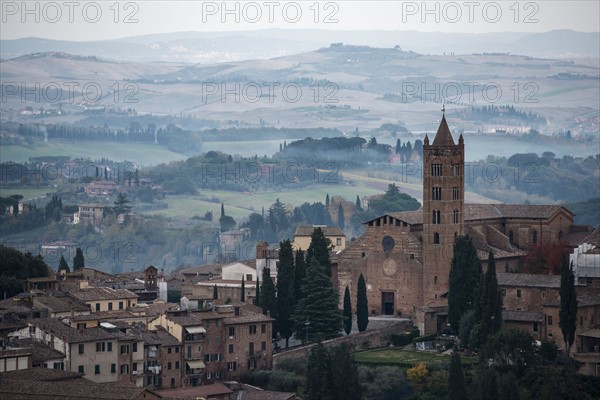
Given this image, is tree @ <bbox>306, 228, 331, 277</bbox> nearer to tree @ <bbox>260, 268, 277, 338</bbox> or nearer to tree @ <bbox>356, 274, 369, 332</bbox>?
tree @ <bbox>356, 274, 369, 332</bbox>

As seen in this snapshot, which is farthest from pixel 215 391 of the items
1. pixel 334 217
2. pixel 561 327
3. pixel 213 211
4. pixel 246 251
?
pixel 213 211

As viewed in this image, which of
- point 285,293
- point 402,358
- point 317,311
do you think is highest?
point 285,293

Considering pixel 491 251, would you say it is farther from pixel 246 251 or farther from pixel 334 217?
pixel 334 217

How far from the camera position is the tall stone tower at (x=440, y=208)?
89.8 m

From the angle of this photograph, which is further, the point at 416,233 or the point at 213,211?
the point at 213,211

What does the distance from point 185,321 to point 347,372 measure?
779cm

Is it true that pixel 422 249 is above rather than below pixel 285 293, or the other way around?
above

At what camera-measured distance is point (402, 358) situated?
81188 millimetres

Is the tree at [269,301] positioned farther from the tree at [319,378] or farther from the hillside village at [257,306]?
the tree at [319,378]

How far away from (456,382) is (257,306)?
13.8 m

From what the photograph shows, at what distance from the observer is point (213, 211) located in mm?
196125

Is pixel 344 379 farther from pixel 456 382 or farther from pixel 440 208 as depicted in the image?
pixel 440 208

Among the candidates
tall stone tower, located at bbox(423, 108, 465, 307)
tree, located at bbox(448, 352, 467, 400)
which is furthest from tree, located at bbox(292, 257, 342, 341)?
tree, located at bbox(448, 352, 467, 400)

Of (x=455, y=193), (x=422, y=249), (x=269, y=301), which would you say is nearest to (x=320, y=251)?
(x=422, y=249)
